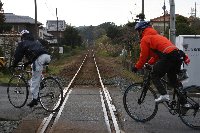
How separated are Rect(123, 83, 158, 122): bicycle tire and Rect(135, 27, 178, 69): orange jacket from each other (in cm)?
69

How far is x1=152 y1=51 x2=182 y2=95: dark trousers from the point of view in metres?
8.80

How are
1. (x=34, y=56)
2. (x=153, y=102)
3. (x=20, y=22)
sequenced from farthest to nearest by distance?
(x=20, y=22) → (x=34, y=56) → (x=153, y=102)

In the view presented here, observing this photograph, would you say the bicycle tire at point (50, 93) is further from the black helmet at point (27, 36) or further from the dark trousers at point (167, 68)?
the dark trousers at point (167, 68)

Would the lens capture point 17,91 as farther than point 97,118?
Yes

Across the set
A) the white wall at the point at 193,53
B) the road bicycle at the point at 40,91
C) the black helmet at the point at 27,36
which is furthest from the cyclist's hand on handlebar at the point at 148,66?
the white wall at the point at 193,53

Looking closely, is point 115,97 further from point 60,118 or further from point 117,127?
point 117,127

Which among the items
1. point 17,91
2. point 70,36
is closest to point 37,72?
point 17,91

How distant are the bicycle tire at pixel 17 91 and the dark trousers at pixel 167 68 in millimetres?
3588

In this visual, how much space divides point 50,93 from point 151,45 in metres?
3.13

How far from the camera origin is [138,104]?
9766 mm

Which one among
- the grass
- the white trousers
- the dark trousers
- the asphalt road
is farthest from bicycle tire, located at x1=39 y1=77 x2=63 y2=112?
the grass

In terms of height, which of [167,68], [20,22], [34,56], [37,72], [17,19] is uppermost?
[17,19]

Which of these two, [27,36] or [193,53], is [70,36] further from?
[27,36]

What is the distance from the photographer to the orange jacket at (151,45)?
890 cm
